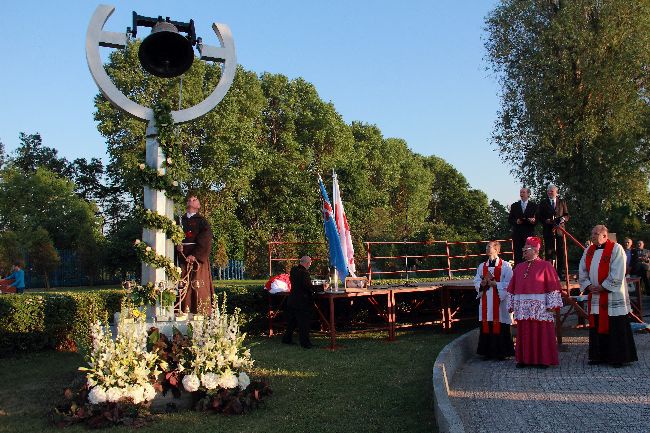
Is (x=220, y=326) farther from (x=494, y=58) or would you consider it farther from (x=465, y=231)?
(x=465, y=231)

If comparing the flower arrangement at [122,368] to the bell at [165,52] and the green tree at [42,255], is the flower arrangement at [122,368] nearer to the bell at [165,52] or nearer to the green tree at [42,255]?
the bell at [165,52]

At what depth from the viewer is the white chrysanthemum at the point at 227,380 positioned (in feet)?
22.6

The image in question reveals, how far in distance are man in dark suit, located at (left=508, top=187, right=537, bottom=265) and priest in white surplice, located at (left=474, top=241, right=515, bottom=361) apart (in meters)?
2.42

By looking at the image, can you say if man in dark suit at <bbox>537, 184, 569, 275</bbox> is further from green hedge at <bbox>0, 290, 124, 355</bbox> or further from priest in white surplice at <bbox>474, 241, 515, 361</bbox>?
green hedge at <bbox>0, 290, 124, 355</bbox>

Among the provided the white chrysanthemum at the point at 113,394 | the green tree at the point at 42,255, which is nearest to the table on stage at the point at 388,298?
the white chrysanthemum at the point at 113,394

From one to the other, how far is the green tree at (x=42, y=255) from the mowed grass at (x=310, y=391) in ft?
67.3

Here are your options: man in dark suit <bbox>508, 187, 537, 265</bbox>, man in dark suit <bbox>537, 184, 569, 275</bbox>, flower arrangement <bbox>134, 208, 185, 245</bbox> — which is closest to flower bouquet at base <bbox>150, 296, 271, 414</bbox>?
flower arrangement <bbox>134, 208, 185, 245</bbox>

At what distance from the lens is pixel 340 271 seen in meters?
11.7

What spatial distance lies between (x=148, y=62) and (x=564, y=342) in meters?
8.72

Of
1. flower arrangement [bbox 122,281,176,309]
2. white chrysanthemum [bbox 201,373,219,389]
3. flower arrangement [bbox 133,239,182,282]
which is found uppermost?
flower arrangement [bbox 133,239,182,282]

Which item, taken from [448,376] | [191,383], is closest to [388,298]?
[448,376]

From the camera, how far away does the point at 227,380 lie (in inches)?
273

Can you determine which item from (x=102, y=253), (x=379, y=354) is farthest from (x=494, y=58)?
(x=102, y=253)

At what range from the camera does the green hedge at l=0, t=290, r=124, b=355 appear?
1050 centimetres
